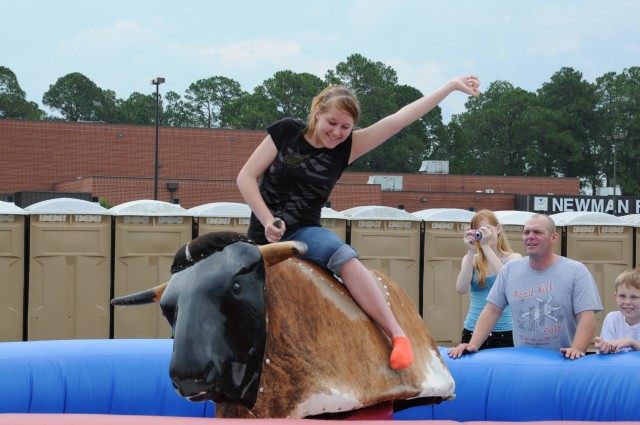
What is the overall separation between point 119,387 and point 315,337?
231cm

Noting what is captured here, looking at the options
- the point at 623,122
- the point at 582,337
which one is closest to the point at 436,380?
the point at 582,337

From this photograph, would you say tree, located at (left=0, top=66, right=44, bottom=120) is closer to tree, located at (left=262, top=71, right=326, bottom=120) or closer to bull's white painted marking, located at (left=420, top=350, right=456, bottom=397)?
tree, located at (left=262, top=71, right=326, bottom=120)

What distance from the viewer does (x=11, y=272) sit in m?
11.2

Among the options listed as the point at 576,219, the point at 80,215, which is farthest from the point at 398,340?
the point at 576,219

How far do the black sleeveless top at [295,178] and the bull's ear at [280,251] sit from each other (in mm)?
411

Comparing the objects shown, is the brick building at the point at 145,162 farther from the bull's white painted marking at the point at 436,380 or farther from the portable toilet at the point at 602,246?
the bull's white painted marking at the point at 436,380

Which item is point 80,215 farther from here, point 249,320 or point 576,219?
point 249,320

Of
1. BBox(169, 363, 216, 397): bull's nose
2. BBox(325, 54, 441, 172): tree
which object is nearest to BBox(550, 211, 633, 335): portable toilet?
BBox(169, 363, 216, 397): bull's nose

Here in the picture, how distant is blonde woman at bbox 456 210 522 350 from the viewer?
659 cm

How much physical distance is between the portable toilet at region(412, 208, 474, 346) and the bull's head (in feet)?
30.4

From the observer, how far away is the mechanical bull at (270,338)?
3.16 meters

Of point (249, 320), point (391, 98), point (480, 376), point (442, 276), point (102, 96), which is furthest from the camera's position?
point (102, 96)

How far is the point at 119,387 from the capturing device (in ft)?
17.9

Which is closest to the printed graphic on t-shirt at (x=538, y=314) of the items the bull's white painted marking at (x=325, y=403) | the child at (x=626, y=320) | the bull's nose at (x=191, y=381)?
the child at (x=626, y=320)
